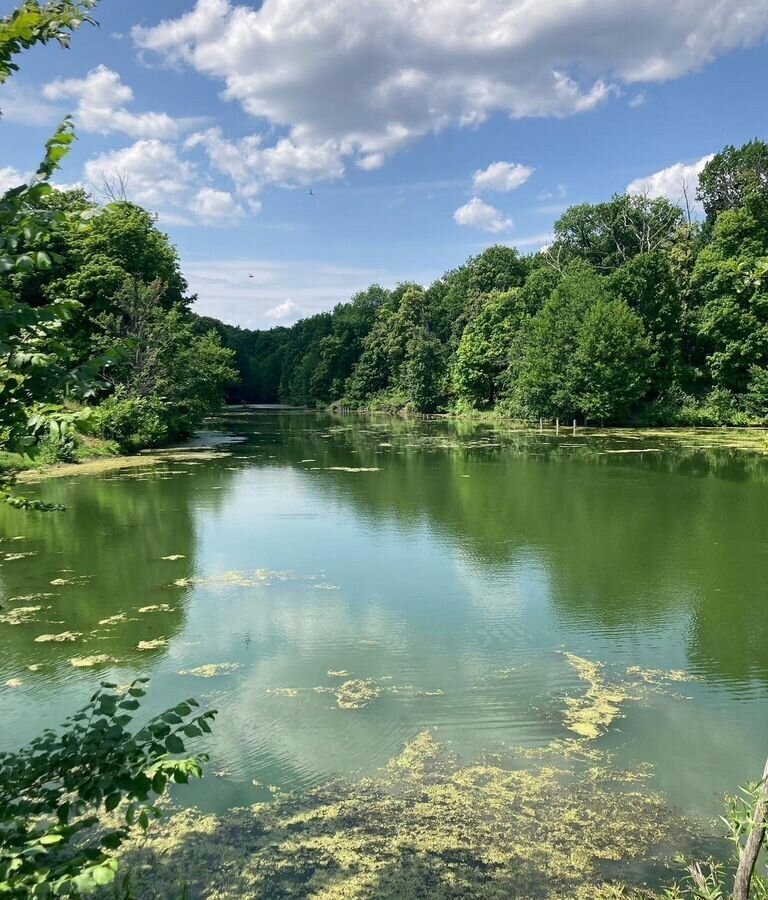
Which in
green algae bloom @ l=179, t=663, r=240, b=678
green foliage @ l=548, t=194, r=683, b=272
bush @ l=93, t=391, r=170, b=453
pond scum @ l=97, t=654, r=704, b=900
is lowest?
pond scum @ l=97, t=654, r=704, b=900

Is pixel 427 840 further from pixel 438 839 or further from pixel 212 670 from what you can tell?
pixel 212 670

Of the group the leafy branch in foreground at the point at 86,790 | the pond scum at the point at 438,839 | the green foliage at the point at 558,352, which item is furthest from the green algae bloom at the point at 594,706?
the green foliage at the point at 558,352

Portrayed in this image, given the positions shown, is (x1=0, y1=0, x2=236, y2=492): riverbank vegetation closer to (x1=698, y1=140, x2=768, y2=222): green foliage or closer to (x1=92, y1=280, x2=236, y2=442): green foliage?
(x1=92, y1=280, x2=236, y2=442): green foliage

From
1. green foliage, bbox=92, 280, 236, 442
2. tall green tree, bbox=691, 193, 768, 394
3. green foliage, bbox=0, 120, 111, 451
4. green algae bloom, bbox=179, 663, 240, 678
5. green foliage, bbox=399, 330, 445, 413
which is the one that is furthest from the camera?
green foliage, bbox=399, 330, 445, 413

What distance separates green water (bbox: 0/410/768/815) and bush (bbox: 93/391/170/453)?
5646mm

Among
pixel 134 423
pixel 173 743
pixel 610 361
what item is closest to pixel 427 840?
pixel 173 743

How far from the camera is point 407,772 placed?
15.7 ft

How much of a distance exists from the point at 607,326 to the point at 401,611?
2863cm

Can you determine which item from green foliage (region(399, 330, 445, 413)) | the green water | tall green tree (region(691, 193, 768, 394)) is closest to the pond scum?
the green water

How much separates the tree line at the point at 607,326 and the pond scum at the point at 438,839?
2086 cm

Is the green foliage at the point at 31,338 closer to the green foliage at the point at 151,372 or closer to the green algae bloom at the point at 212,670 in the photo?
the green algae bloom at the point at 212,670

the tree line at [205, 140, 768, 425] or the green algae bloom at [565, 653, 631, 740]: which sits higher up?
the tree line at [205, 140, 768, 425]

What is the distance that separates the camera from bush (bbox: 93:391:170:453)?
2242 centimetres

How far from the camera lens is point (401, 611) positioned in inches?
323
